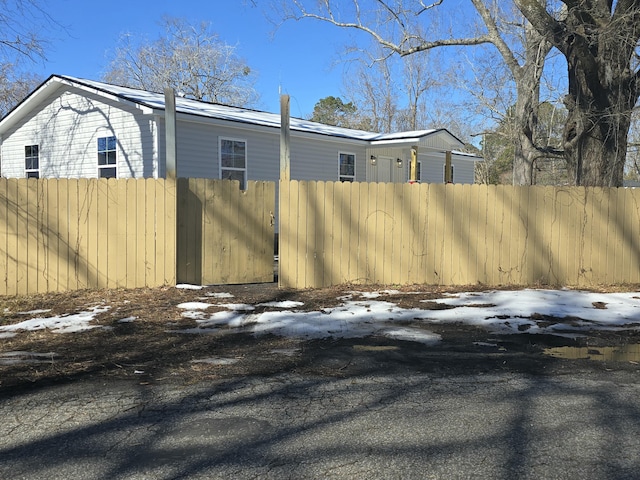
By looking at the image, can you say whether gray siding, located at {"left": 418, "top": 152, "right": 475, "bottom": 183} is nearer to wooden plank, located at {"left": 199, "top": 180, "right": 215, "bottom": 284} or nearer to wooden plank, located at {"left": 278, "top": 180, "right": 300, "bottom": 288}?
wooden plank, located at {"left": 278, "top": 180, "right": 300, "bottom": 288}

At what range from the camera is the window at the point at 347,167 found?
58.9 feet

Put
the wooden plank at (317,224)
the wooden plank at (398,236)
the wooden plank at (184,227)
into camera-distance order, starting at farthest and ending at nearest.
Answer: the wooden plank at (398,236) → the wooden plank at (317,224) → the wooden plank at (184,227)

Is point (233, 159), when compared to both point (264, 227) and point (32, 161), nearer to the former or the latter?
point (264, 227)

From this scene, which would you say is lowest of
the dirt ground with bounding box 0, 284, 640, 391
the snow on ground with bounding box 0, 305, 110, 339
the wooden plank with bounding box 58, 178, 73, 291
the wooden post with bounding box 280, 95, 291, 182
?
the dirt ground with bounding box 0, 284, 640, 391

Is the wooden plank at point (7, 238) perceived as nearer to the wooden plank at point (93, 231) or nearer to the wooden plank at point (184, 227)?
the wooden plank at point (93, 231)

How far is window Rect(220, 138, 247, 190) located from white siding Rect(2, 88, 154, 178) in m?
2.02

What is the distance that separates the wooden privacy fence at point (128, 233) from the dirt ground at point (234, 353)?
1.31 meters

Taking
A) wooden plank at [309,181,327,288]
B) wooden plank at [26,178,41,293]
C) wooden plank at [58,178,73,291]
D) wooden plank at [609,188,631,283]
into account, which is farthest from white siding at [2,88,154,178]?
wooden plank at [609,188,631,283]

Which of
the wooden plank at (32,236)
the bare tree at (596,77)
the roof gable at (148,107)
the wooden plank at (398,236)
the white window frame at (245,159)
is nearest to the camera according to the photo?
the wooden plank at (32,236)

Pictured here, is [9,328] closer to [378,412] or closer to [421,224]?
[378,412]

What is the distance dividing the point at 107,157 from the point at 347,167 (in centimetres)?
755

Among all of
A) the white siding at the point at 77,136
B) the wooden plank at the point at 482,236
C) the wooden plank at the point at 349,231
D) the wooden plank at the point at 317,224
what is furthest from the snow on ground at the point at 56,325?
the white siding at the point at 77,136

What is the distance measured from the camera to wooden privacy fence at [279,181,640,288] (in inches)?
356

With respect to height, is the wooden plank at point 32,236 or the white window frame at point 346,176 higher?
the white window frame at point 346,176
